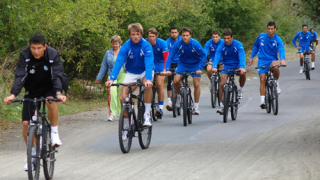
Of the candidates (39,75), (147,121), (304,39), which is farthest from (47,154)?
(304,39)

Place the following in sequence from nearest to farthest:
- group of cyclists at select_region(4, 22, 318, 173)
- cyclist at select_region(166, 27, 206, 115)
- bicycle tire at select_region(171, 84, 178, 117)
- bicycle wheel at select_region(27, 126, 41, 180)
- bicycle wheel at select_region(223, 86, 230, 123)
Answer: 1. bicycle wheel at select_region(27, 126, 41, 180)
2. group of cyclists at select_region(4, 22, 318, 173)
3. bicycle wheel at select_region(223, 86, 230, 123)
4. cyclist at select_region(166, 27, 206, 115)
5. bicycle tire at select_region(171, 84, 178, 117)

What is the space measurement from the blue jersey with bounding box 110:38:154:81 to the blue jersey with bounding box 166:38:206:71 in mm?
2908

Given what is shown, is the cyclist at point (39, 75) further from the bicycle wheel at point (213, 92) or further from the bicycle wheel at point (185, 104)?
the bicycle wheel at point (213, 92)

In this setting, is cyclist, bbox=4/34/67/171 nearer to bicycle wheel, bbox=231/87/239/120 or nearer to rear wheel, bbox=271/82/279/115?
bicycle wheel, bbox=231/87/239/120

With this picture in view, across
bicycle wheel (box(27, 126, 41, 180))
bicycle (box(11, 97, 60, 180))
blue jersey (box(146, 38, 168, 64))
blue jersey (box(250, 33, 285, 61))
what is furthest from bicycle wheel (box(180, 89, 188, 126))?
bicycle wheel (box(27, 126, 41, 180))

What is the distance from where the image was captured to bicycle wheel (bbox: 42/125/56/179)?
7.34 m

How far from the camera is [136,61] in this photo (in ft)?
34.4

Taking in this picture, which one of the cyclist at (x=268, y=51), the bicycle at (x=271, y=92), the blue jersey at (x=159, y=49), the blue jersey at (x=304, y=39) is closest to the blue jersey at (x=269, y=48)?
the cyclist at (x=268, y=51)

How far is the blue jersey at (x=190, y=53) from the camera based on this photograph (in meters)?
13.5

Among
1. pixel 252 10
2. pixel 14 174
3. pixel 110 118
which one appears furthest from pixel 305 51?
pixel 14 174

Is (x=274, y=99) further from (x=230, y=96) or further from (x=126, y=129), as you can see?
(x=126, y=129)

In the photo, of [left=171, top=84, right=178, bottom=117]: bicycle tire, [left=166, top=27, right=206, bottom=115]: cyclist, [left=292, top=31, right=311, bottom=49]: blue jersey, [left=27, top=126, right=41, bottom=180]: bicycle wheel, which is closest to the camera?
[left=27, top=126, right=41, bottom=180]: bicycle wheel

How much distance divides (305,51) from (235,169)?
1868 cm

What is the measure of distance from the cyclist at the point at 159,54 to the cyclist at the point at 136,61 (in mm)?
3139
